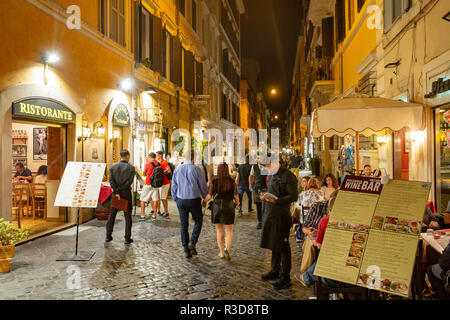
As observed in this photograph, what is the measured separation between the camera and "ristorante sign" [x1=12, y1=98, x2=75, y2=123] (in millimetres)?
7322

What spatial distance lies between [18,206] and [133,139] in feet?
15.9

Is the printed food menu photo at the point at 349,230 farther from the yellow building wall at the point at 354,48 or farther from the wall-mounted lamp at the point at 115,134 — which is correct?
the wall-mounted lamp at the point at 115,134

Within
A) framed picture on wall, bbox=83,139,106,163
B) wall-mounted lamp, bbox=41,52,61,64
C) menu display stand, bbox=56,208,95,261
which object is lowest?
menu display stand, bbox=56,208,95,261

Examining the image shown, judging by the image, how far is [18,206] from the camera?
28.2ft

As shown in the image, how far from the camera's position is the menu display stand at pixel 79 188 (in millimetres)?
6508

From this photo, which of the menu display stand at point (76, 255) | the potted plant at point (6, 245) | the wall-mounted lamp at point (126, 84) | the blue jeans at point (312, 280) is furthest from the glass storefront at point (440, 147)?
the wall-mounted lamp at point (126, 84)

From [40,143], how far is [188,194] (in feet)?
23.3

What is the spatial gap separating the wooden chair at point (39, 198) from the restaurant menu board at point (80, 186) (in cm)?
290

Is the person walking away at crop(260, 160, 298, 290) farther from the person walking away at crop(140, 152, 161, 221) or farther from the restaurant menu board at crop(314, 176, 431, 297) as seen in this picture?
the person walking away at crop(140, 152, 161, 221)

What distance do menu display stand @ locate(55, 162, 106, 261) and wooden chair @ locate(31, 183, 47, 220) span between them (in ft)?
9.52

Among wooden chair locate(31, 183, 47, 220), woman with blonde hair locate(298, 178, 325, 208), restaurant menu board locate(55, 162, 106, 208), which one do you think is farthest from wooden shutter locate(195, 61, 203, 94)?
woman with blonde hair locate(298, 178, 325, 208)

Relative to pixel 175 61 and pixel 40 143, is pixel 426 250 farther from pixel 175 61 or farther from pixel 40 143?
pixel 175 61
